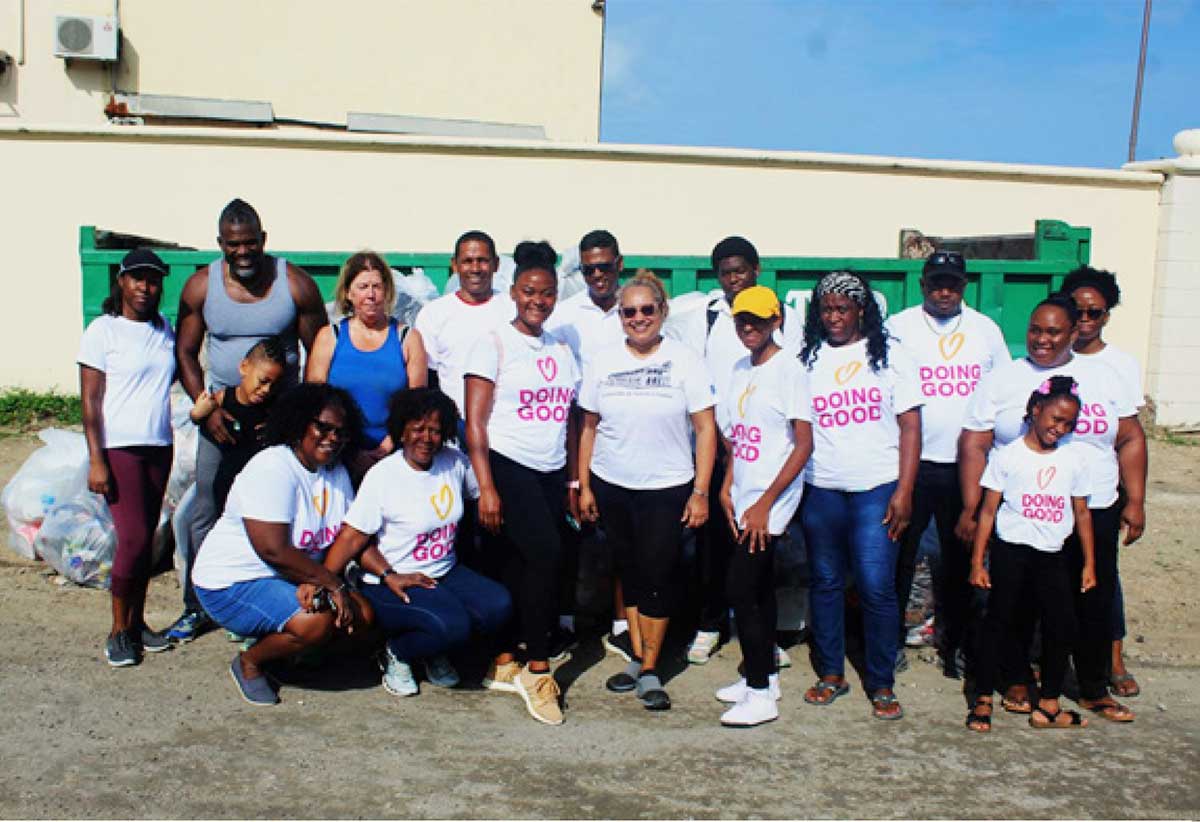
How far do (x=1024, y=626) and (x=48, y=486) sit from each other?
4.88 metres

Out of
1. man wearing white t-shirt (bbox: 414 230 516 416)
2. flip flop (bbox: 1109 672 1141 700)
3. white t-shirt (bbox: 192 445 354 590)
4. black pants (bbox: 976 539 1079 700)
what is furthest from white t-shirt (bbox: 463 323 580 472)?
flip flop (bbox: 1109 672 1141 700)

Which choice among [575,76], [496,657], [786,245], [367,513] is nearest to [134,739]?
[367,513]

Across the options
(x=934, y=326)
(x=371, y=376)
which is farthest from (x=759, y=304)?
(x=371, y=376)

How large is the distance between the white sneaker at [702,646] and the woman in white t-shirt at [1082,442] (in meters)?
1.25

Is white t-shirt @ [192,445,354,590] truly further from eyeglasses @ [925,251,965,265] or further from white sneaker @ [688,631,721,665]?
eyeglasses @ [925,251,965,265]

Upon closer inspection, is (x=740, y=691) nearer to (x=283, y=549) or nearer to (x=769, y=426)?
(x=769, y=426)

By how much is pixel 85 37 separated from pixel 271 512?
30.3 feet

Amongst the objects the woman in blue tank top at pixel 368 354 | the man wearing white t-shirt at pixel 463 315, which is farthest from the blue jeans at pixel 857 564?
the woman in blue tank top at pixel 368 354

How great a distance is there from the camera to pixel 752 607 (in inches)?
170

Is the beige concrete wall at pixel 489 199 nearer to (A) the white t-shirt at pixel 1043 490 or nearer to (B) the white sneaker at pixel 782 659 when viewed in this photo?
(B) the white sneaker at pixel 782 659

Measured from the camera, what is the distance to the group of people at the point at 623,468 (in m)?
4.26

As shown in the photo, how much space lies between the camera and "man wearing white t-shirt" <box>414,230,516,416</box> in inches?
195

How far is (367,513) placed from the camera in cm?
436

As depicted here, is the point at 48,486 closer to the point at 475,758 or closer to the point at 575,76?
the point at 475,758
